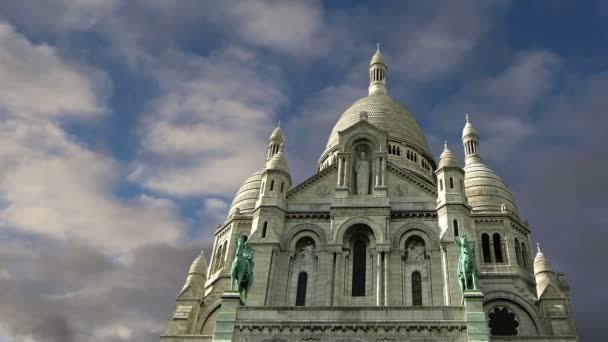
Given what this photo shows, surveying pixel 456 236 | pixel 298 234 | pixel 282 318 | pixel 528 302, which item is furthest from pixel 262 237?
pixel 528 302

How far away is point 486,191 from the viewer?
152 feet

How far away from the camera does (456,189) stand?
1396 inches

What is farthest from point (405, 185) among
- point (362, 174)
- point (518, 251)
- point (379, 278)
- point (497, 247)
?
point (518, 251)

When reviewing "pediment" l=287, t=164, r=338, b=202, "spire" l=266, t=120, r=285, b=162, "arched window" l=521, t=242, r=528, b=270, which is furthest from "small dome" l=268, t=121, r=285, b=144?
"arched window" l=521, t=242, r=528, b=270

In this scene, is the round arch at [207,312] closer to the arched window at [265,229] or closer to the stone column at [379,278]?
the arched window at [265,229]

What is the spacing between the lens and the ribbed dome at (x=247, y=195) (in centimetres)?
4744

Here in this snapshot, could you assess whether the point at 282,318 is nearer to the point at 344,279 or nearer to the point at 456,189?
the point at 344,279

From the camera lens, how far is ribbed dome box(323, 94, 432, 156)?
54156 millimetres

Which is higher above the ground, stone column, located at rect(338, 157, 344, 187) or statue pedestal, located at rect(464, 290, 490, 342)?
stone column, located at rect(338, 157, 344, 187)

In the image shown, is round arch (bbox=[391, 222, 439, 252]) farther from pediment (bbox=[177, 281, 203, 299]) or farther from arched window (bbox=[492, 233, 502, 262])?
pediment (bbox=[177, 281, 203, 299])

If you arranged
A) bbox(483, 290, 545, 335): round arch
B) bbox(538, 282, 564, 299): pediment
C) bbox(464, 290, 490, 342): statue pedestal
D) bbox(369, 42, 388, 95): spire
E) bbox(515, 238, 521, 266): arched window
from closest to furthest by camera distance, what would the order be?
bbox(464, 290, 490, 342): statue pedestal
bbox(538, 282, 564, 299): pediment
bbox(483, 290, 545, 335): round arch
bbox(515, 238, 521, 266): arched window
bbox(369, 42, 388, 95): spire

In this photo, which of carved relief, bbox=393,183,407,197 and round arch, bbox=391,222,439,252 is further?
carved relief, bbox=393,183,407,197

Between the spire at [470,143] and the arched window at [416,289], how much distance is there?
68.5 feet

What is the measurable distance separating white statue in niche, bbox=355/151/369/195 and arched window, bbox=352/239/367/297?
134 inches
